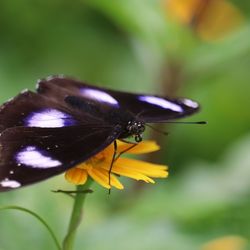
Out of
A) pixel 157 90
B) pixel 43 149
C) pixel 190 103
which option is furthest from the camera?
pixel 157 90

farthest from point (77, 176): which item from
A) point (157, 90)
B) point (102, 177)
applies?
point (157, 90)

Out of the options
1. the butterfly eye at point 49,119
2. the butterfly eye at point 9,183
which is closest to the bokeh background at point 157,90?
the butterfly eye at point 49,119

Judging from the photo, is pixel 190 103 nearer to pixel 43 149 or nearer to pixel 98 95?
pixel 98 95

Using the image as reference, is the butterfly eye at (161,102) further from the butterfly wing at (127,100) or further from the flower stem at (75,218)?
the flower stem at (75,218)

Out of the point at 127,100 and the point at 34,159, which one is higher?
the point at 127,100

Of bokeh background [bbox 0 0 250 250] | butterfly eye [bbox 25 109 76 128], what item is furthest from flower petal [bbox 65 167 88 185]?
bokeh background [bbox 0 0 250 250]

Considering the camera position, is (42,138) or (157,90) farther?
(157,90)
